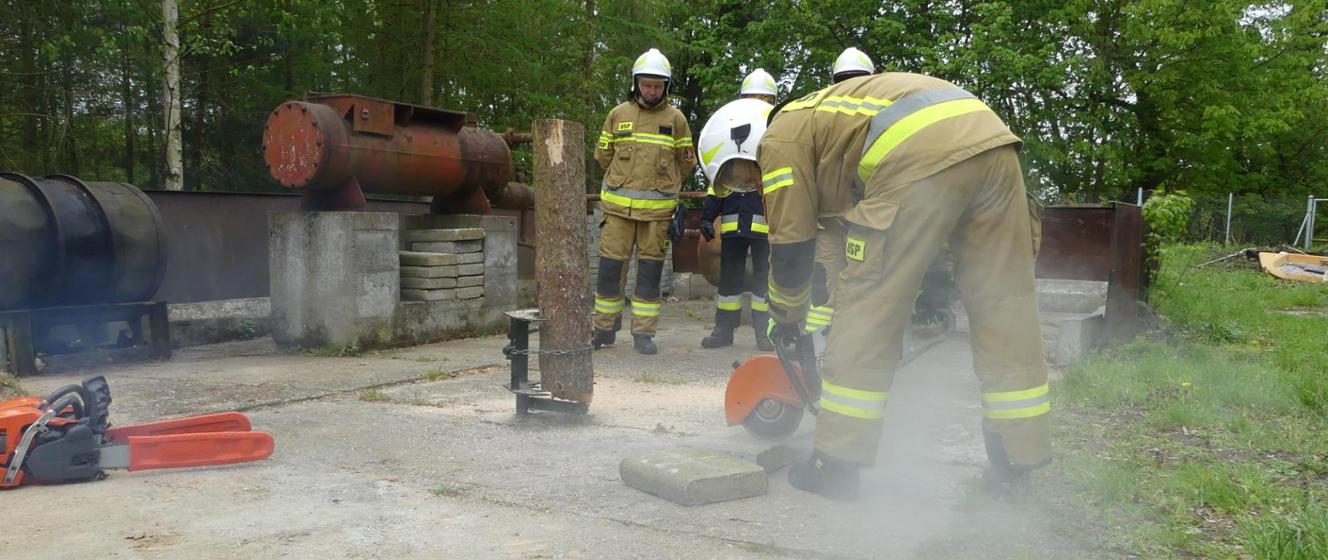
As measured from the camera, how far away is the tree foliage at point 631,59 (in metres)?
14.6

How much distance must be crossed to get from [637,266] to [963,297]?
12.4 feet

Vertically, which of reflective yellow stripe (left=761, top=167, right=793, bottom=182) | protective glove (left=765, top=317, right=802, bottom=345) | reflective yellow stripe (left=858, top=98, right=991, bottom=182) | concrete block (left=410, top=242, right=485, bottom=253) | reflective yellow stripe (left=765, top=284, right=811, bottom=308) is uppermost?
reflective yellow stripe (left=858, top=98, right=991, bottom=182)

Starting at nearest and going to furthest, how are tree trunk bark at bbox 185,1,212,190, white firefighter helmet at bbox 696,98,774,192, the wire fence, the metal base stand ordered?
1. the metal base stand
2. white firefighter helmet at bbox 696,98,774,192
3. tree trunk bark at bbox 185,1,212,190
4. the wire fence

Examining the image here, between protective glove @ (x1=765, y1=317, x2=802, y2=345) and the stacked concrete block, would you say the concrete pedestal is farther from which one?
protective glove @ (x1=765, y1=317, x2=802, y2=345)

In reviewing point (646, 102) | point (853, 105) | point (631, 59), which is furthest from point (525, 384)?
point (631, 59)

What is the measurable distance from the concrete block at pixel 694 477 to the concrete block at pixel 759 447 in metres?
0.19

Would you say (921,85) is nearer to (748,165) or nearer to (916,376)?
(916,376)

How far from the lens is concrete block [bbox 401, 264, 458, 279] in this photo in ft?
24.3

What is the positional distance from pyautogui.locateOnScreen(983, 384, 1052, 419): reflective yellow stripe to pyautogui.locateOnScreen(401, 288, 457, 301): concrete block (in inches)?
197

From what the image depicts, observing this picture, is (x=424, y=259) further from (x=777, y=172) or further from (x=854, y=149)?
(x=854, y=149)

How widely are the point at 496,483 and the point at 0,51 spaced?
48.1 ft

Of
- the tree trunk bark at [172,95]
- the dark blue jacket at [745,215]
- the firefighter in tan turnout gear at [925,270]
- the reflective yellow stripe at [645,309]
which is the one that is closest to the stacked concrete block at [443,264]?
the reflective yellow stripe at [645,309]

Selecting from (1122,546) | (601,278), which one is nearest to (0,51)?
(601,278)

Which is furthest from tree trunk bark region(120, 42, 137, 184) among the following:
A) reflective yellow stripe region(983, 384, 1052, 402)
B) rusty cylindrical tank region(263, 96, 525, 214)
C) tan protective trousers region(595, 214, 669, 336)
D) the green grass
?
reflective yellow stripe region(983, 384, 1052, 402)
